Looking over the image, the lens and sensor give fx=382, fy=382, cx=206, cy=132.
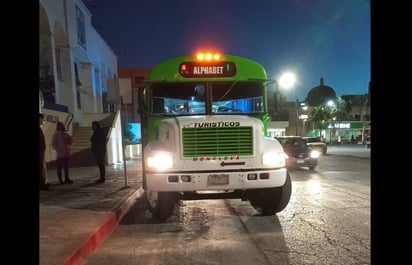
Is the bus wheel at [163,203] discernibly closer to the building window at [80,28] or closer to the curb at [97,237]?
the curb at [97,237]

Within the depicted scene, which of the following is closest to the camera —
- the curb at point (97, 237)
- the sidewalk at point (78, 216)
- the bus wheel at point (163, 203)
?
the curb at point (97, 237)

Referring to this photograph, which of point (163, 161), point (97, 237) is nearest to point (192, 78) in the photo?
point (163, 161)

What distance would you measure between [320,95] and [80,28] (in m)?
64.4

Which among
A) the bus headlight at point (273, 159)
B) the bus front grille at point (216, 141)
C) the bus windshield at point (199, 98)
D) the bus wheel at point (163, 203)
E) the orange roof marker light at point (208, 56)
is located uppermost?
the orange roof marker light at point (208, 56)

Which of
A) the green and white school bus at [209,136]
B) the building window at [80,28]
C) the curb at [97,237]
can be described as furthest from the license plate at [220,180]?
the building window at [80,28]

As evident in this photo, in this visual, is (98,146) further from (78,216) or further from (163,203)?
(163,203)

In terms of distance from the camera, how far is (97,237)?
5.96m

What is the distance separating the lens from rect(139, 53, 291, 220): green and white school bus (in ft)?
21.6

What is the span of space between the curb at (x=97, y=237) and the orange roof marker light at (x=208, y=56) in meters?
3.53

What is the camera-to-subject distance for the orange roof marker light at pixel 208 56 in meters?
7.84
